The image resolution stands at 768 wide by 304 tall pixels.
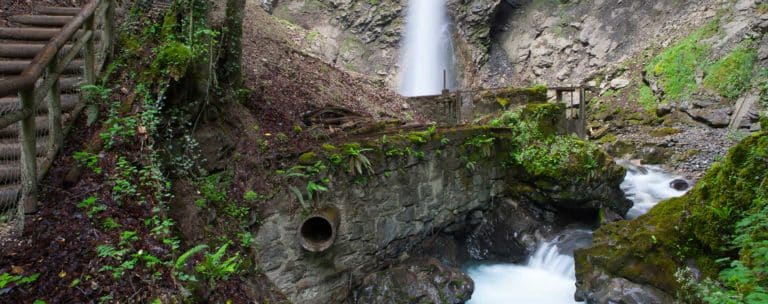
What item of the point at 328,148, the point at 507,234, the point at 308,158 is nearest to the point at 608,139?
the point at 507,234

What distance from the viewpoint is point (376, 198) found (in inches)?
221

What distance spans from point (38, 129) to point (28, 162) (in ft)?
3.00

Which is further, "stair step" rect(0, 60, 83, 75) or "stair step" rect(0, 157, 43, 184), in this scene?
"stair step" rect(0, 60, 83, 75)

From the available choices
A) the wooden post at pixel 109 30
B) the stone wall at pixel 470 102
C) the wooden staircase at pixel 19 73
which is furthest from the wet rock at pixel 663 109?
the wooden staircase at pixel 19 73

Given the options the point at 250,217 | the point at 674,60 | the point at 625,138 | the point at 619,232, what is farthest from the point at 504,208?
the point at 674,60

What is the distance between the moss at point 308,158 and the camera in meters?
4.93

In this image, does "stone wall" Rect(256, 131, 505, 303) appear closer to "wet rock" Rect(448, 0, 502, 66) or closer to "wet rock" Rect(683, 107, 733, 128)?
"wet rock" Rect(683, 107, 733, 128)

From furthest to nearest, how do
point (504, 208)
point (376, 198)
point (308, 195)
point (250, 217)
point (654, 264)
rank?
point (504, 208) < point (376, 198) < point (654, 264) < point (308, 195) < point (250, 217)

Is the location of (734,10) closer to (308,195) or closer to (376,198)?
(376,198)

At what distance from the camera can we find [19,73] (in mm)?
3748

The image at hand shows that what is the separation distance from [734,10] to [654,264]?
52.2 ft

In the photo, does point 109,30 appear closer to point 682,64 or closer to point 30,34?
point 30,34

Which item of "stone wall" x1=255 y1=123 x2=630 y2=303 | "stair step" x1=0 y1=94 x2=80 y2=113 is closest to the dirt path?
"stair step" x1=0 y1=94 x2=80 y2=113

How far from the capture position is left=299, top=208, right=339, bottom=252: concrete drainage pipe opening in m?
4.85
